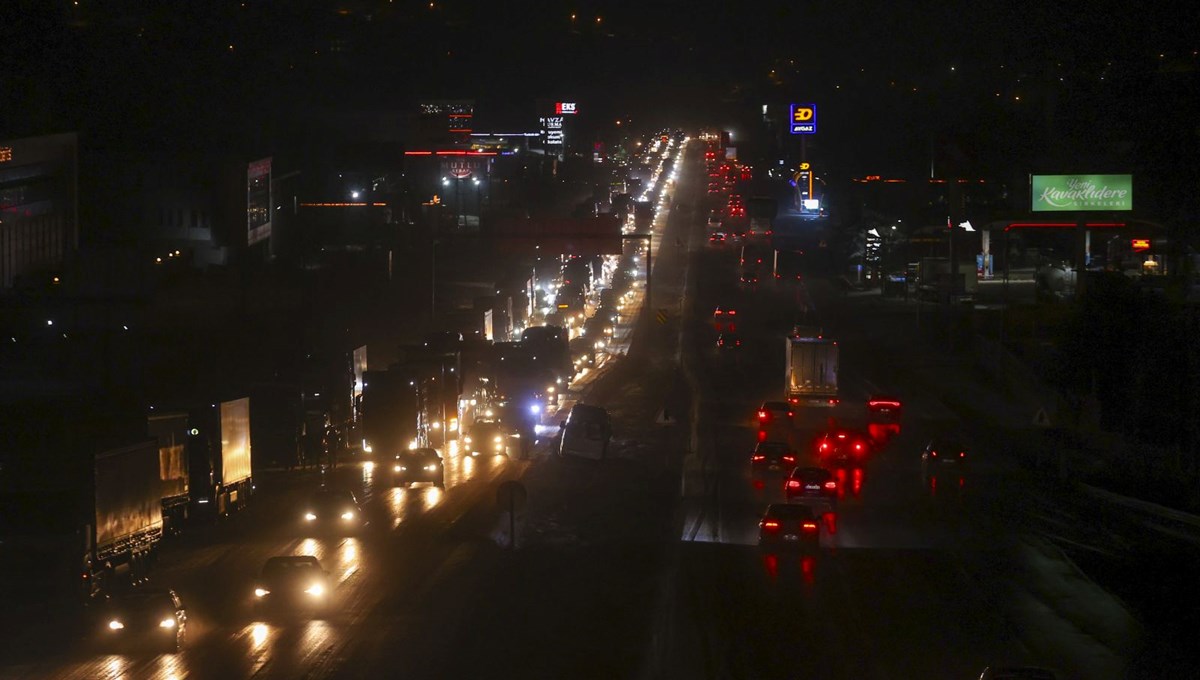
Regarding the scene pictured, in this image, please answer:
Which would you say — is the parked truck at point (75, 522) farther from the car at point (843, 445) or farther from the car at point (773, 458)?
the car at point (843, 445)

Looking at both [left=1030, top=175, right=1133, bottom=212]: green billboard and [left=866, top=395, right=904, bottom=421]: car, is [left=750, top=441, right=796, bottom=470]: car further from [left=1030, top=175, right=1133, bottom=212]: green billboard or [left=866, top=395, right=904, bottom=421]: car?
[left=1030, top=175, right=1133, bottom=212]: green billboard

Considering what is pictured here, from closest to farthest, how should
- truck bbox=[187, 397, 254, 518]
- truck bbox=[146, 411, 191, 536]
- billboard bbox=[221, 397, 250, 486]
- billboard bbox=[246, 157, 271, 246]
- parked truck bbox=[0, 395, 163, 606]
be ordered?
1. parked truck bbox=[0, 395, 163, 606]
2. truck bbox=[146, 411, 191, 536]
3. truck bbox=[187, 397, 254, 518]
4. billboard bbox=[221, 397, 250, 486]
5. billboard bbox=[246, 157, 271, 246]

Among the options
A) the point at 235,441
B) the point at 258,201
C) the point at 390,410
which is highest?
the point at 258,201

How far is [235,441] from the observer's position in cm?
3173

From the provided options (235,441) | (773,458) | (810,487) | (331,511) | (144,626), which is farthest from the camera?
(773,458)

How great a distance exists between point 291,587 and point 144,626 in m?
3.13

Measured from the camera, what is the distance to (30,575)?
869 inches

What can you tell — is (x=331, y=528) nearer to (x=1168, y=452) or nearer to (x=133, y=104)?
(x=1168, y=452)

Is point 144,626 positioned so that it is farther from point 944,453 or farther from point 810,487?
point 944,453

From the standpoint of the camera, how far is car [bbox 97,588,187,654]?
1916 centimetres

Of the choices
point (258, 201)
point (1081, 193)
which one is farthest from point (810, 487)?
point (258, 201)

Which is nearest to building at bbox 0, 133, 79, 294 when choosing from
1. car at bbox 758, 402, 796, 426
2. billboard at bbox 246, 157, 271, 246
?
billboard at bbox 246, 157, 271, 246

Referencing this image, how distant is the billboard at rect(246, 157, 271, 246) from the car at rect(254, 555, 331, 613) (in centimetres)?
4680

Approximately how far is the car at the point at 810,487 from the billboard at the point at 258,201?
139ft
